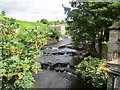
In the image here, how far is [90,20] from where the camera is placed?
7.77 meters

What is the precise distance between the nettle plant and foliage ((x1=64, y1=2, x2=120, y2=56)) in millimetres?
6195

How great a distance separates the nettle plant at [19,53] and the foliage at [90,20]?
6.19m

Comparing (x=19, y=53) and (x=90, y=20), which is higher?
(x=90, y=20)

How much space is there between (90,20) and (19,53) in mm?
6769

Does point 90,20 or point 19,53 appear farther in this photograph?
point 90,20

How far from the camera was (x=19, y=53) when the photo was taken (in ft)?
7.85

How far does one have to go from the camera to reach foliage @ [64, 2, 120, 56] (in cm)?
764

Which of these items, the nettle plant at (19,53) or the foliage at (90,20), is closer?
the nettle plant at (19,53)

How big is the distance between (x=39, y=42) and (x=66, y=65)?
28.9 feet

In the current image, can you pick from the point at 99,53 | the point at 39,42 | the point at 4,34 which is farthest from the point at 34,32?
the point at 99,53

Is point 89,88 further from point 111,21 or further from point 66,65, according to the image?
point 111,21

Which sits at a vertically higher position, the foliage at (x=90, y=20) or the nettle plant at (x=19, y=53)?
the foliage at (x=90, y=20)

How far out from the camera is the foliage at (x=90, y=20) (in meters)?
7.64

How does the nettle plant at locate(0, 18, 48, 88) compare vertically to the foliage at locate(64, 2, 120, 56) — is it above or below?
below
